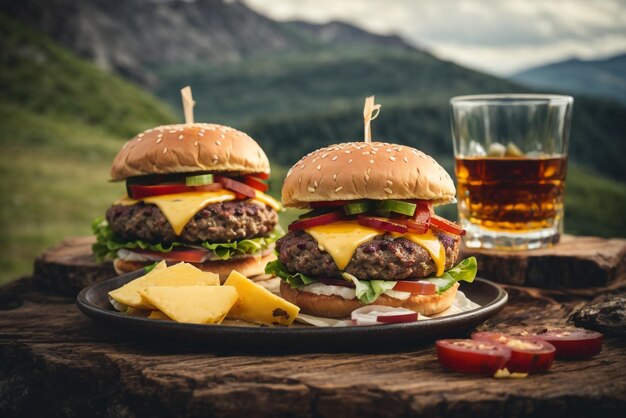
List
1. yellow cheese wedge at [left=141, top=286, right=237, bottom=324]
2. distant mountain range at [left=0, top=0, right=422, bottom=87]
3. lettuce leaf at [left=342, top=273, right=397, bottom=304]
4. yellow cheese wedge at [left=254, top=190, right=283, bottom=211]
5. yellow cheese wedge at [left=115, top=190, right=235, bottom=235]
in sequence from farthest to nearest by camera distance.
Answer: distant mountain range at [left=0, top=0, right=422, bottom=87] → yellow cheese wedge at [left=254, top=190, right=283, bottom=211] → yellow cheese wedge at [left=115, top=190, right=235, bottom=235] → lettuce leaf at [left=342, top=273, right=397, bottom=304] → yellow cheese wedge at [left=141, top=286, right=237, bottom=324]

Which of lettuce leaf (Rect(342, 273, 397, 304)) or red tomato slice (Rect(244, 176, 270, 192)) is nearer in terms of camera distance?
lettuce leaf (Rect(342, 273, 397, 304))

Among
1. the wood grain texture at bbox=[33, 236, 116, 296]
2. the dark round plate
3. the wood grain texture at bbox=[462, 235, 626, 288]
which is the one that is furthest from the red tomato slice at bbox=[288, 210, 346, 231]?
the wood grain texture at bbox=[33, 236, 116, 296]

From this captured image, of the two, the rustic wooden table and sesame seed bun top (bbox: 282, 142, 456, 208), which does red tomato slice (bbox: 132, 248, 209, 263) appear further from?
sesame seed bun top (bbox: 282, 142, 456, 208)

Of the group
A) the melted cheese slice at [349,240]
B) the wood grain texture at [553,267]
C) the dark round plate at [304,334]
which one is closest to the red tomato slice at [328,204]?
the melted cheese slice at [349,240]

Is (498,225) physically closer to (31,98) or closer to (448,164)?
(448,164)

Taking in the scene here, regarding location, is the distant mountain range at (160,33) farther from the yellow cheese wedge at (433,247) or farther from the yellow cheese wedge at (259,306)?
the yellow cheese wedge at (433,247)

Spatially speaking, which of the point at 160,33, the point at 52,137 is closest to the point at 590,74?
the point at 52,137
